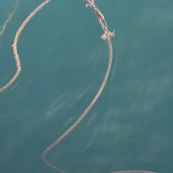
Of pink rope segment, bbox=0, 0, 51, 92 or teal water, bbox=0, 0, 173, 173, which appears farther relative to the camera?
pink rope segment, bbox=0, 0, 51, 92

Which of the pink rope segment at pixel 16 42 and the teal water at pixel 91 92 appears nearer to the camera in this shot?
the teal water at pixel 91 92

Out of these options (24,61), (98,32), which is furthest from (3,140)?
(98,32)

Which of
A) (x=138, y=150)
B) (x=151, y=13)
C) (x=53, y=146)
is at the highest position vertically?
(x=151, y=13)

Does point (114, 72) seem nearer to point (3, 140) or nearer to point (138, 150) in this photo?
point (138, 150)

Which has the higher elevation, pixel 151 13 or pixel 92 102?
pixel 151 13

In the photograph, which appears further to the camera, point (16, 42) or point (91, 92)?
point (16, 42)

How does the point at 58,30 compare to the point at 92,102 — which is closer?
the point at 92,102

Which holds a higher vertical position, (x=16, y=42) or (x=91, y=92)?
(x=16, y=42)
